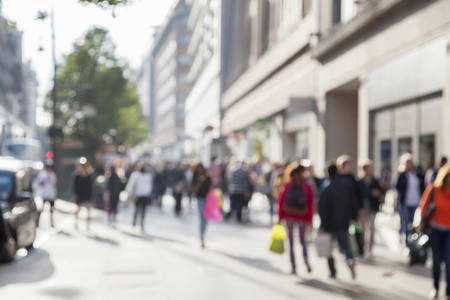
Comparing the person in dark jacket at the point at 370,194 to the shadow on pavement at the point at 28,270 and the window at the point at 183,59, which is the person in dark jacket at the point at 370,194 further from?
the window at the point at 183,59

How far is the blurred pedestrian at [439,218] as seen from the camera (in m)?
8.57

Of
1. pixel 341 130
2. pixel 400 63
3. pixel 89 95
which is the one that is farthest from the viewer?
pixel 89 95

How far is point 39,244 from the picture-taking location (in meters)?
15.2

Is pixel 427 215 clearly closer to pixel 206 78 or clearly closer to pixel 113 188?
pixel 113 188

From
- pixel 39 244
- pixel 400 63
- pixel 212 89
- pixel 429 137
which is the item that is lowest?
pixel 39 244

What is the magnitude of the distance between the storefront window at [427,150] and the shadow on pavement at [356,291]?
22.3 ft

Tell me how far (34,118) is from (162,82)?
43.0 m

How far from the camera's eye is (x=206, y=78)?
6625 centimetres

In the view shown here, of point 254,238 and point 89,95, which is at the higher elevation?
point 89,95

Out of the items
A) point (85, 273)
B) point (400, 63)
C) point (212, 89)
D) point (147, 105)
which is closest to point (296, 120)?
point (400, 63)

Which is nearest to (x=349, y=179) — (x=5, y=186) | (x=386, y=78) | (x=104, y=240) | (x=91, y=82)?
(x=5, y=186)

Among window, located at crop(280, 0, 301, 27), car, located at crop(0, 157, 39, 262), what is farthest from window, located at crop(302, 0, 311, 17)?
car, located at crop(0, 157, 39, 262)

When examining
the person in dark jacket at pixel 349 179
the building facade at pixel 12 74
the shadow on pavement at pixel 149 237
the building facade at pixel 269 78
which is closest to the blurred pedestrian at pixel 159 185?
the building facade at pixel 269 78

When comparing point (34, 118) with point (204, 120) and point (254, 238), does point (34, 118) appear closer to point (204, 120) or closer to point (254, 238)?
point (204, 120)
